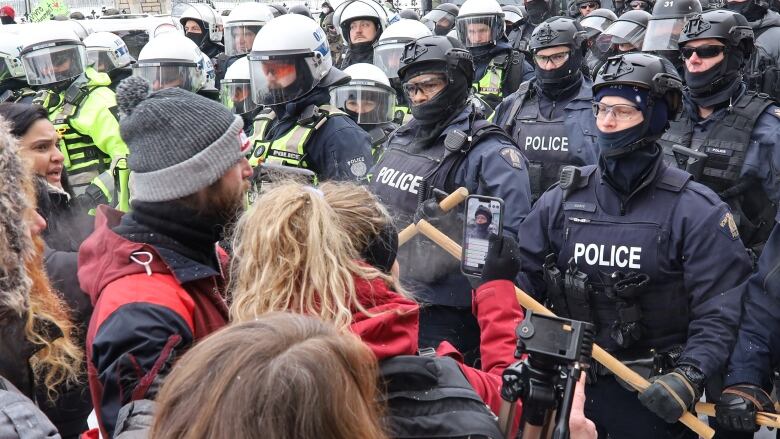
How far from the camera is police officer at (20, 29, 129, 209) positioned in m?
→ 5.86

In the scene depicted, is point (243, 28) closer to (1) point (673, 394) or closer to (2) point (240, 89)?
(2) point (240, 89)

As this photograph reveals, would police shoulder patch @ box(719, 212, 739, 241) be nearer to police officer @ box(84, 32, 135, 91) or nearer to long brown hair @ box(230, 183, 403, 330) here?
long brown hair @ box(230, 183, 403, 330)

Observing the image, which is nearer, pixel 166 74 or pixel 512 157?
pixel 512 157

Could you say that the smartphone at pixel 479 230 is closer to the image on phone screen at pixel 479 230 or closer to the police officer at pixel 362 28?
the image on phone screen at pixel 479 230

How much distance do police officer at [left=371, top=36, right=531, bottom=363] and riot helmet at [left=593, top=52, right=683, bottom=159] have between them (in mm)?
550

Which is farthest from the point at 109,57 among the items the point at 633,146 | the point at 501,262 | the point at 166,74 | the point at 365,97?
the point at 501,262

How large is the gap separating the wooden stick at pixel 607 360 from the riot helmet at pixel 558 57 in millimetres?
2834

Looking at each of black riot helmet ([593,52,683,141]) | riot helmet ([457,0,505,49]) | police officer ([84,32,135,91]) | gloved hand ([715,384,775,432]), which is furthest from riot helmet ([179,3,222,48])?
gloved hand ([715,384,775,432])

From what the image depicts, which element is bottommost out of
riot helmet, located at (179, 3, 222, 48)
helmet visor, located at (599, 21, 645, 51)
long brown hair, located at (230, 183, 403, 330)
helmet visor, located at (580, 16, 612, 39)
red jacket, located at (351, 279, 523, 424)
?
riot helmet, located at (179, 3, 222, 48)

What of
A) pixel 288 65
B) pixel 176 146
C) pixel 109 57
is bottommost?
pixel 109 57

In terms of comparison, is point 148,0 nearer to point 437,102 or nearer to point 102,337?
point 437,102

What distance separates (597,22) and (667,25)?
7.82ft

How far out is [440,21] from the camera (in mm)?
11422

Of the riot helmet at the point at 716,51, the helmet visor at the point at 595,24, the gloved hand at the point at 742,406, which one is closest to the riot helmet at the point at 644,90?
the gloved hand at the point at 742,406
